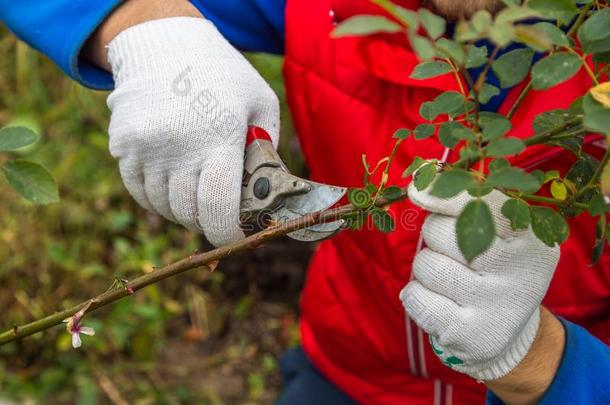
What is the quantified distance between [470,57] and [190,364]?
62.6 inches

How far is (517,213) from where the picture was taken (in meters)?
0.67

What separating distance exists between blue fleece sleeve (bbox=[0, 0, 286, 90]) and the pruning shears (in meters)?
0.40

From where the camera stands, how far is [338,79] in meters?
1.22

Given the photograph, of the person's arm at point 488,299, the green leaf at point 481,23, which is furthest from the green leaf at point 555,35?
the person's arm at point 488,299

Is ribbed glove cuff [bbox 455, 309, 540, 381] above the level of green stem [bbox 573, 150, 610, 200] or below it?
below

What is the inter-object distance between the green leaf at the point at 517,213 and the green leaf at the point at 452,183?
0.29 ft

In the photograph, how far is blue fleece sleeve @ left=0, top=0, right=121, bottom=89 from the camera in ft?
3.86

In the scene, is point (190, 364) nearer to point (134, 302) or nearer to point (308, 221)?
point (134, 302)

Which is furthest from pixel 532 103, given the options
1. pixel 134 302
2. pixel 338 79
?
pixel 134 302

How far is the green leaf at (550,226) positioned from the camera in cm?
69

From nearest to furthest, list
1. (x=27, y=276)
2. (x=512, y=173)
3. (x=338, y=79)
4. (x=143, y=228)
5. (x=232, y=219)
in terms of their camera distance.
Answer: (x=512, y=173) < (x=232, y=219) < (x=338, y=79) < (x=27, y=276) < (x=143, y=228)

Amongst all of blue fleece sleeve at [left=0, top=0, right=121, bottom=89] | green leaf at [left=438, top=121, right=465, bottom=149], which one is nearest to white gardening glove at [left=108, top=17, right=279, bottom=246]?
blue fleece sleeve at [left=0, top=0, right=121, bottom=89]

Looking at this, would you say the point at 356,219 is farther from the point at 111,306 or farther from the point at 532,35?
the point at 111,306

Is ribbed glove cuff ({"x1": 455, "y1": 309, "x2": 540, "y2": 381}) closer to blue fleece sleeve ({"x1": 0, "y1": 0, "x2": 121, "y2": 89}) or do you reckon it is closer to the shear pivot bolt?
the shear pivot bolt
